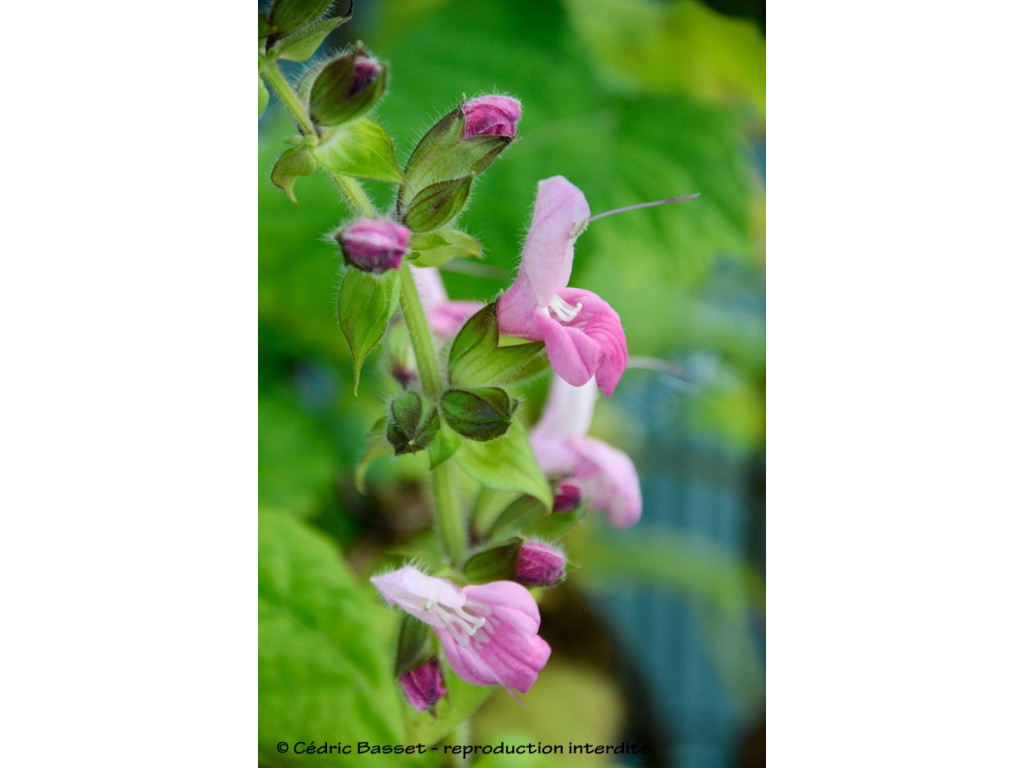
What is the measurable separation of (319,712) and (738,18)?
1032mm

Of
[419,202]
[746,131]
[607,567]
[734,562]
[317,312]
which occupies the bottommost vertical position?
[607,567]

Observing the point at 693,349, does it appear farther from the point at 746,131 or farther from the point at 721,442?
the point at 746,131

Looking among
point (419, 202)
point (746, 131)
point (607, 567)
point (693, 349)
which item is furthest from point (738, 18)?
point (607, 567)

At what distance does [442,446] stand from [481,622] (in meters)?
0.16

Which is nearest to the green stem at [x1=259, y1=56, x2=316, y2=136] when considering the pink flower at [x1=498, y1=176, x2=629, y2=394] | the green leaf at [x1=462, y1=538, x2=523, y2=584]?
the pink flower at [x1=498, y1=176, x2=629, y2=394]

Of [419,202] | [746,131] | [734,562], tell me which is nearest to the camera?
[419,202]

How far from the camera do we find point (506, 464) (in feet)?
3.03

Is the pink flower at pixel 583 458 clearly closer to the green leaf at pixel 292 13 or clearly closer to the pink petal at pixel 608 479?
the pink petal at pixel 608 479

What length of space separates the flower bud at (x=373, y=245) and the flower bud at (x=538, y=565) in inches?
12.5

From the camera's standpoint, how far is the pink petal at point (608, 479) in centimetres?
107

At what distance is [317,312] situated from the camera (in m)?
1.33

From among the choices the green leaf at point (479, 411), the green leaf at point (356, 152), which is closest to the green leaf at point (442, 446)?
the green leaf at point (479, 411)

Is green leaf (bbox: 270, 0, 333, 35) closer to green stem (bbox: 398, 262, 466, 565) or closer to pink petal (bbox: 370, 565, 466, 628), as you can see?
green stem (bbox: 398, 262, 466, 565)

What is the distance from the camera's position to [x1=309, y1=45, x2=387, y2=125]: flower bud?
2.63ft
